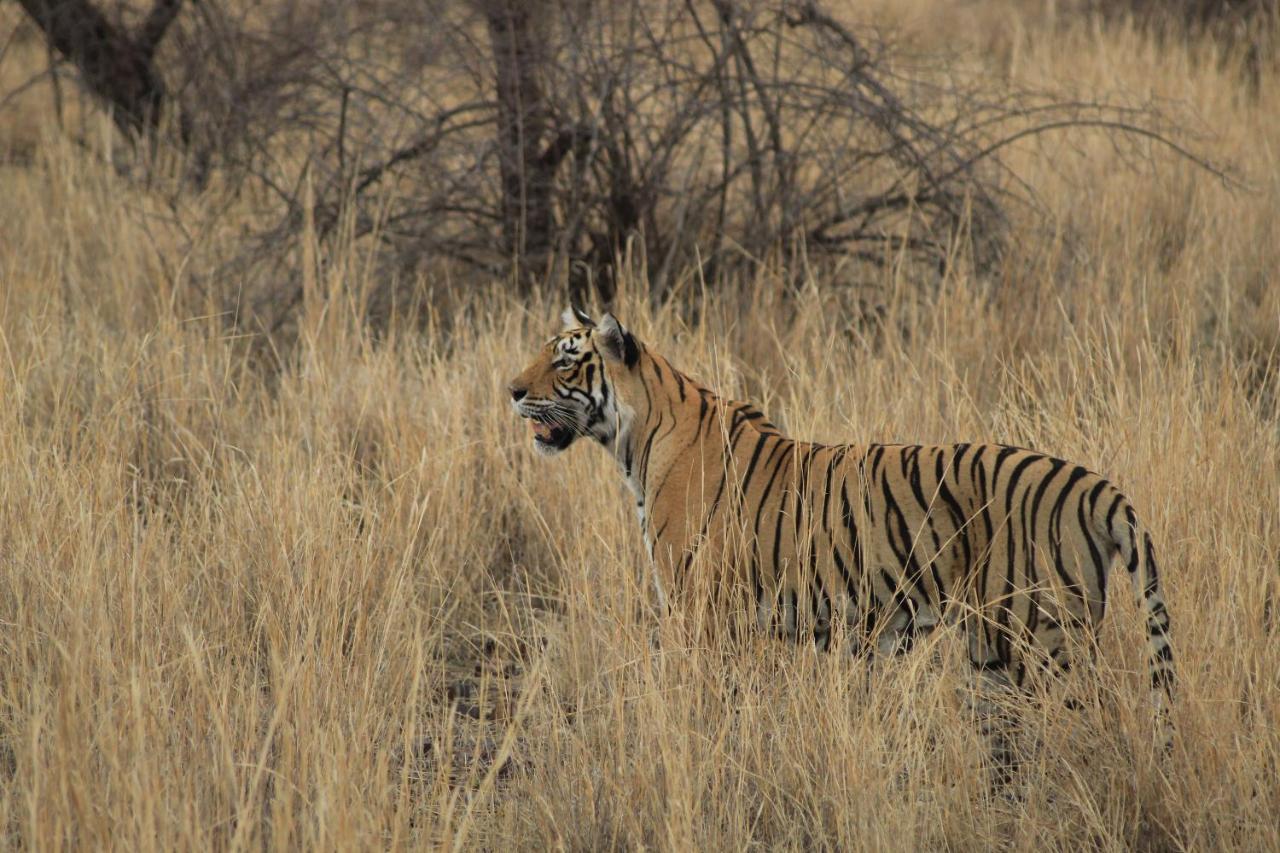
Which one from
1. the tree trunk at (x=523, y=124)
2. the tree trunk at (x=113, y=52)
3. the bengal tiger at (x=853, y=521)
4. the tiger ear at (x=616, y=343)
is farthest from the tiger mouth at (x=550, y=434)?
the tree trunk at (x=113, y=52)

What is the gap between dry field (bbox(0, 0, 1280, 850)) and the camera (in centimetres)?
278

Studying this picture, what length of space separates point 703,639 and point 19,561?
70.6 inches

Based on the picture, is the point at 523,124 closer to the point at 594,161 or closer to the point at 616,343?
the point at 594,161

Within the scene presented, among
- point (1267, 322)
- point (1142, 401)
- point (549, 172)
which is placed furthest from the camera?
point (549, 172)

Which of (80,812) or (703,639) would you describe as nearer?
(80,812)

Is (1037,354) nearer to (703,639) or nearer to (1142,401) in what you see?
(1142,401)

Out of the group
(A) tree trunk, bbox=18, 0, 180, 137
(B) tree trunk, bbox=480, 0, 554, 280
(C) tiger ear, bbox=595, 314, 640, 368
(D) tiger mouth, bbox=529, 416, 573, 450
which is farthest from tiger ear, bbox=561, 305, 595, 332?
(A) tree trunk, bbox=18, 0, 180, 137

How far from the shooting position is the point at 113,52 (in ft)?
29.5

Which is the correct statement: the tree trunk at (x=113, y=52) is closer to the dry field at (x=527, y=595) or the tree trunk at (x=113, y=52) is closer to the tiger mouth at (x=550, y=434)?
the dry field at (x=527, y=595)

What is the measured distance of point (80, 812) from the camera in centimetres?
242

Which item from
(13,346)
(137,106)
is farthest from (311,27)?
(137,106)

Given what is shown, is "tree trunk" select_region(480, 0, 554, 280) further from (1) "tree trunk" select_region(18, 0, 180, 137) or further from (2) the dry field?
(1) "tree trunk" select_region(18, 0, 180, 137)

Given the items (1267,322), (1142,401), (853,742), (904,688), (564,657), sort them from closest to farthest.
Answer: (853,742), (904,688), (564,657), (1142,401), (1267,322)

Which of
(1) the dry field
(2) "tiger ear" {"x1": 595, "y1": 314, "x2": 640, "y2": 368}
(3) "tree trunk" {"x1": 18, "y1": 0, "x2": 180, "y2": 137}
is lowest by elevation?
(1) the dry field
